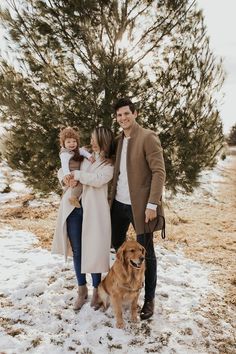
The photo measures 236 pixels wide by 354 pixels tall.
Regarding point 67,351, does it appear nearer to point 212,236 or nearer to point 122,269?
point 122,269

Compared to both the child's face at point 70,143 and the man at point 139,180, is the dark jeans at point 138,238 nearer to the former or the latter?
the man at point 139,180

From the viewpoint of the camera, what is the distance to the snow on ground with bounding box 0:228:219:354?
333 centimetres

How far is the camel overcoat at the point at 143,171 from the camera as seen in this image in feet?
11.3

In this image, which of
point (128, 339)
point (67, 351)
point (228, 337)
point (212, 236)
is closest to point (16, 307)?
point (67, 351)

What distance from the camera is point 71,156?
3803mm

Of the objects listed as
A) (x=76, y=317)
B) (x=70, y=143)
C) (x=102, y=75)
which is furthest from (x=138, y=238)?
(x=102, y=75)

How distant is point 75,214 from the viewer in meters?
3.85

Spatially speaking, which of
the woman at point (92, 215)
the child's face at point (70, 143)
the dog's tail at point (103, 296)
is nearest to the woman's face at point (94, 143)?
the woman at point (92, 215)

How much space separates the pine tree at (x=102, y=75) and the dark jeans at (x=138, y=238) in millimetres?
1762

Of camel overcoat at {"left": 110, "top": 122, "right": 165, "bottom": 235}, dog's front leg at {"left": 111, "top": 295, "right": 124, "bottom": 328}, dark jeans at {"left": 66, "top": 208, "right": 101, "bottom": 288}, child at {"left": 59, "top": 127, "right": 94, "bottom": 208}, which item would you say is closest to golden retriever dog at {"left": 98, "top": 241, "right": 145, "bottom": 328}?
dog's front leg at {"left": 111, "top": 295, "right": 124, "bottom": 328}

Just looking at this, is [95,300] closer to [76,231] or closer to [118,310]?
[118,310]

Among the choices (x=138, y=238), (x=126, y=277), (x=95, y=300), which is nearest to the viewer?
(x=126, y=277)

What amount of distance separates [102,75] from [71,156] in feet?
5.85

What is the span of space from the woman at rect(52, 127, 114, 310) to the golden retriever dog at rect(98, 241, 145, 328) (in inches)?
10.8
